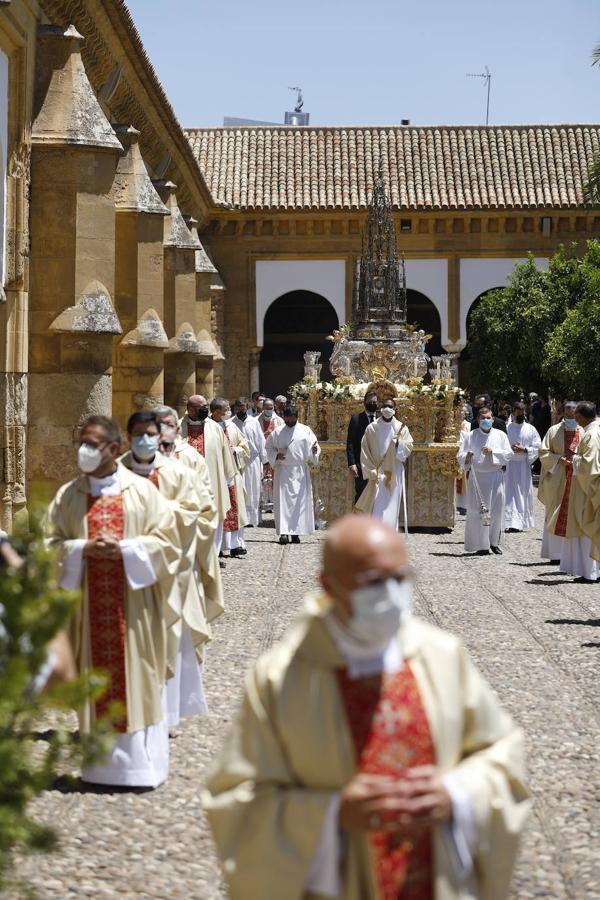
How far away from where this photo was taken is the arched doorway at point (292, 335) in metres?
42.0

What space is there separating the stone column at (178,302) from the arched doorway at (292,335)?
54.8 feet

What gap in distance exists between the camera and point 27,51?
1339 cm

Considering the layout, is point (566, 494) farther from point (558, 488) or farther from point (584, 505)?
point (584, 505)

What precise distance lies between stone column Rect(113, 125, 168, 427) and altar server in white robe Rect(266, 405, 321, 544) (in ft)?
6.49

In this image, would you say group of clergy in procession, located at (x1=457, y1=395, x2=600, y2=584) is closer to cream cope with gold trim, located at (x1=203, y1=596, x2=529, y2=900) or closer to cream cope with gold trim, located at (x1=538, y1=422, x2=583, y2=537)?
cream cope with gold trim, located at (x1=538, y1=422, x2=583, y2=537)

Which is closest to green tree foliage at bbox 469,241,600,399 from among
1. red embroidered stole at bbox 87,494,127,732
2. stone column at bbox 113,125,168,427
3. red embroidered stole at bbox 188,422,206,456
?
stone column at bbox 113,125,168,427

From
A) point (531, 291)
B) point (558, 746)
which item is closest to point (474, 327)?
point (531, 291)

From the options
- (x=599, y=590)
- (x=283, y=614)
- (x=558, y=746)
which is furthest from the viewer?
(x=599, y=590)

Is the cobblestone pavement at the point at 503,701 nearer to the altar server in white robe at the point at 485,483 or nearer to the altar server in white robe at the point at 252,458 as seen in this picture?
the altar server in white robe at the point at 485,483

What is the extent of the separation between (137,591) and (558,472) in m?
8.92

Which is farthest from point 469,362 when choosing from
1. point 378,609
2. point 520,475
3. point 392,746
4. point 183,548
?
point 378,609

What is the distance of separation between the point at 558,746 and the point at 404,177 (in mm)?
32154

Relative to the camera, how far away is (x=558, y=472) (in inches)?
565

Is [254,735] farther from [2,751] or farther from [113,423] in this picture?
[113,423]
